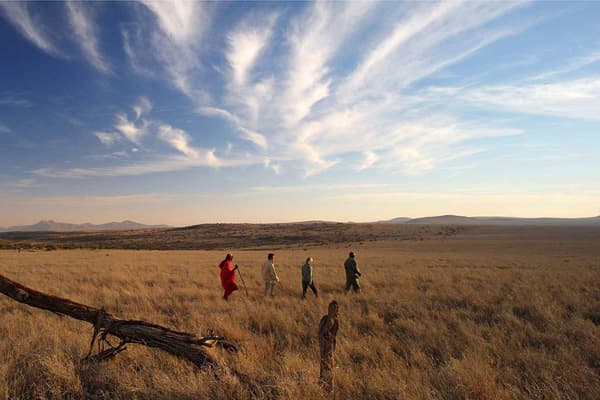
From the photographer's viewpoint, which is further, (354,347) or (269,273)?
(269,273)

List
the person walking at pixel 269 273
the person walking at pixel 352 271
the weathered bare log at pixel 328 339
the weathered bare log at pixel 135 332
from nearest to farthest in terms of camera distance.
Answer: the weathered bare log at pixel 328 339 → the weathered bare log at pixel 135 332 → the person walking at pixel 269 273 → the person walking at pixel 352 271

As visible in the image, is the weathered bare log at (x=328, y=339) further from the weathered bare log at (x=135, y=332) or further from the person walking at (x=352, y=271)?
the person walking at (x=352, y=271)

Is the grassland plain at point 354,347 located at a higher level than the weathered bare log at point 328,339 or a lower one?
lower

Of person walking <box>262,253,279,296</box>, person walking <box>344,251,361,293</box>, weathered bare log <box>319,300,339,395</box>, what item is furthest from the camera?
person walking <box>344,251,361,293</box>

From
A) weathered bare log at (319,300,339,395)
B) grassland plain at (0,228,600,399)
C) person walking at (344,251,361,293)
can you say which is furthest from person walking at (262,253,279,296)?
weathered bare log at (319,300,339,395)

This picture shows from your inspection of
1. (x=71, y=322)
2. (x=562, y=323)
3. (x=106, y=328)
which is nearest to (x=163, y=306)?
(x=71, y=322)

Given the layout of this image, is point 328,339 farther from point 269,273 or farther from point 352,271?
point 352,271

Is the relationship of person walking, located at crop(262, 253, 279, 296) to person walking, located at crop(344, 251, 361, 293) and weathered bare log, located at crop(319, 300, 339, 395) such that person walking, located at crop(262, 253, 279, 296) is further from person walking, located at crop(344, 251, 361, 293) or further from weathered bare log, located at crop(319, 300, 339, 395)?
weathered bare log, located at crop(319, 300, 339, 395)

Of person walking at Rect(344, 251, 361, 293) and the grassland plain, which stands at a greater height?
person walking at Rect(344, 251, 361, 293)

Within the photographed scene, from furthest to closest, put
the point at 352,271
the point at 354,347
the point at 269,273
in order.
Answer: the point at 352,271
the point at 269,273
the point at 354,347

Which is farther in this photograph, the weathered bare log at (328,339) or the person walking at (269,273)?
the person walking at (269,273)

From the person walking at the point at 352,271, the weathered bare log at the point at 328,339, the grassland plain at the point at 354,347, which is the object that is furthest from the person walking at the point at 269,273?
the weathered bare log at the point at 328,339

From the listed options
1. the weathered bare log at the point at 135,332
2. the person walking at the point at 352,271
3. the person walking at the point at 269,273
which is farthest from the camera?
the person walking at the point at 352,271

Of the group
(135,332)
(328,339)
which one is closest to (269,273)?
(135,332)
